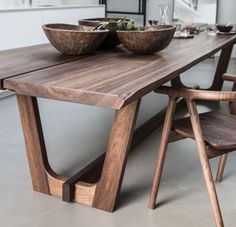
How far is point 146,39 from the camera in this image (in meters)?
2.15

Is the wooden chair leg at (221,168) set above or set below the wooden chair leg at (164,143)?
below

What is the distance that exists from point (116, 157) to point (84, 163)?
0.68 meters

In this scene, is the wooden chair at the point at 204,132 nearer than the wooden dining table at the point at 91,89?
No

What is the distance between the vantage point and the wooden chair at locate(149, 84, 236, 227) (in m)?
1.73

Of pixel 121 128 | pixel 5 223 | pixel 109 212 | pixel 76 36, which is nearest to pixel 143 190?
pixel 109 212

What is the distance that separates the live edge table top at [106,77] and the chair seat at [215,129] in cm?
26

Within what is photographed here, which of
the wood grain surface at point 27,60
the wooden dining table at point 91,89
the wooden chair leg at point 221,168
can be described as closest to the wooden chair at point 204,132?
the wooden dining table at point 91,89

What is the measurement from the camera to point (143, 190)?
2172 millimetres

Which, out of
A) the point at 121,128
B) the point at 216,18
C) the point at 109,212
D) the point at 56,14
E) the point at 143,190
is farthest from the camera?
the point at 216,18

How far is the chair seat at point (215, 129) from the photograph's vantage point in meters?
1.78

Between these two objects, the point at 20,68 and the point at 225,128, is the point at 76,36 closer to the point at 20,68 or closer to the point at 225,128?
Result: the point at 20,68

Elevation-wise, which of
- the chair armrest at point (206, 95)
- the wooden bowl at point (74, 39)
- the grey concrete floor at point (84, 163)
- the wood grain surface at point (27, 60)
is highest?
the wooden bowl at point (74, 39)

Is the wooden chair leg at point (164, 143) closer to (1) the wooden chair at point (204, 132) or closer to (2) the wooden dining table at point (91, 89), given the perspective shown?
(1) the wooden chair at point (204, 132)

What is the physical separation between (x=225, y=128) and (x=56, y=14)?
125 inches
